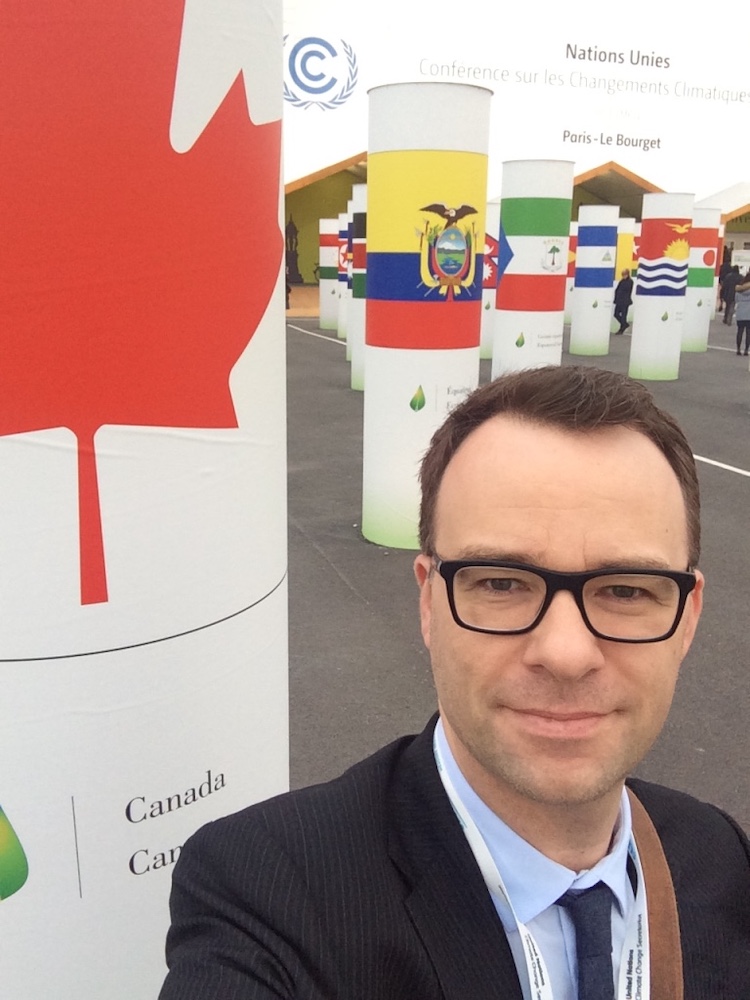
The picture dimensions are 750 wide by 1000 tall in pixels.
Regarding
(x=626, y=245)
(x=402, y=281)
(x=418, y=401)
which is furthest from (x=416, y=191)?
(x=626, y=245)

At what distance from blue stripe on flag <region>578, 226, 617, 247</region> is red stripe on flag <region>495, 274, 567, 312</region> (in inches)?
231

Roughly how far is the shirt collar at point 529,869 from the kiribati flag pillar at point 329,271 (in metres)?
17.3

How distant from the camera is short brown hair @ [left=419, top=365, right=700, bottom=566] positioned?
3.94 feet

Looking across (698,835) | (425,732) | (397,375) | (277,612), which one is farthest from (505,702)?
(397,375)

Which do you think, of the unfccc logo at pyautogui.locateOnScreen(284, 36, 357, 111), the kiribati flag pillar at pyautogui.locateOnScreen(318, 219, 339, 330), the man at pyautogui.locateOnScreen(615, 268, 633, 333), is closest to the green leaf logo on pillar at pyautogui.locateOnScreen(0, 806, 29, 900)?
the kiribati flag pillar at pyautogui.locateOnScreen(318, 219, 339, 330)

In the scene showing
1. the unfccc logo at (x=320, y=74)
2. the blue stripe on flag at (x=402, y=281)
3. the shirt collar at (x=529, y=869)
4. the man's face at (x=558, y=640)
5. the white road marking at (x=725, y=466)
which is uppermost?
the unfccc logo at (x=320, y=74)

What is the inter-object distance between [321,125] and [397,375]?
69.5 feet

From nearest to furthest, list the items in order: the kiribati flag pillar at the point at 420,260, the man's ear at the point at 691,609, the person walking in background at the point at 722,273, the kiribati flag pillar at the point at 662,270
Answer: the man's ear at the point at 691,609 → the kiribati flag pillar at the point at 420,260 → the kiribati flag pillar at the point at 662,270 → the person walking in background at the point at 722,273

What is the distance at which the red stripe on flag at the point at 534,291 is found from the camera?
9.85 meters

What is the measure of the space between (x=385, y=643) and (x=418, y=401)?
5.51 ft

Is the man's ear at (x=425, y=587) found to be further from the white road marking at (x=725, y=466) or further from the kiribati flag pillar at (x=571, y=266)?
the kiribati flag pillar at (x=571, y=266)

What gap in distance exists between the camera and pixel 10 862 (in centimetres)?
166

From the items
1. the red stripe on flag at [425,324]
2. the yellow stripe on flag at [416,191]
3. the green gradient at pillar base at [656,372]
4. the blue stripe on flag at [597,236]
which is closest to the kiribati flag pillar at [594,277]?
the blue stripe on flag at [597,236]

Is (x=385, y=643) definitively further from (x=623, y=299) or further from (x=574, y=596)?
(x=623, y=299)
